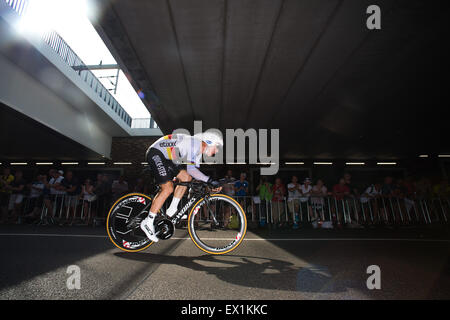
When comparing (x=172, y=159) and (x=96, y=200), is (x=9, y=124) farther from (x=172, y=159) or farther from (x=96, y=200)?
(x=172, y=159)

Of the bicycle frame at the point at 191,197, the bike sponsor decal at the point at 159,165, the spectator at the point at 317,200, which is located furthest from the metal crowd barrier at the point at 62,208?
the spectator at the point at 317,200

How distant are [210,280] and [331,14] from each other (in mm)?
5481

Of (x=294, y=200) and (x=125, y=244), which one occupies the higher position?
(x=294, y=200)

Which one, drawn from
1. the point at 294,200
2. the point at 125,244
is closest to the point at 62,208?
the point at 125,244

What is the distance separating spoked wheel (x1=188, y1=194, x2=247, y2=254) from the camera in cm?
292


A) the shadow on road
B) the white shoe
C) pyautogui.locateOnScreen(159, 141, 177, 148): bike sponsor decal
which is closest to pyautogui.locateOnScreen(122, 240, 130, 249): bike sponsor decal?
the shadow on road

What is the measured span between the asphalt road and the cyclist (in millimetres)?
587

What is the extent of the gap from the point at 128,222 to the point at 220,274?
1.68 meters

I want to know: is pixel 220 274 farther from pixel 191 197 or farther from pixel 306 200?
pixel 306 200

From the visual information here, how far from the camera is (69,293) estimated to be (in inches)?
64.8

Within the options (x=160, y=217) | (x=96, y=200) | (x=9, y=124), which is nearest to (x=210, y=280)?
(x=160, y=217)

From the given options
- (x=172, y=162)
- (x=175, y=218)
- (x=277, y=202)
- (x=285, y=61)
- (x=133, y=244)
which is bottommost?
(x=133, y=244)

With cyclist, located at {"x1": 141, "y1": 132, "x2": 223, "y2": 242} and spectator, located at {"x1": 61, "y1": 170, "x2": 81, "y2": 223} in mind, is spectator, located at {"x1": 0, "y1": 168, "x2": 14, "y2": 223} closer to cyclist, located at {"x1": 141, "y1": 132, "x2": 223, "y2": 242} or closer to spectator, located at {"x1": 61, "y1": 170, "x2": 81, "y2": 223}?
spectator, located at {"x1": 61, "y1": 170, "x2": 81, "y2": 223}

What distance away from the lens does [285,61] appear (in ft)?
19.5
